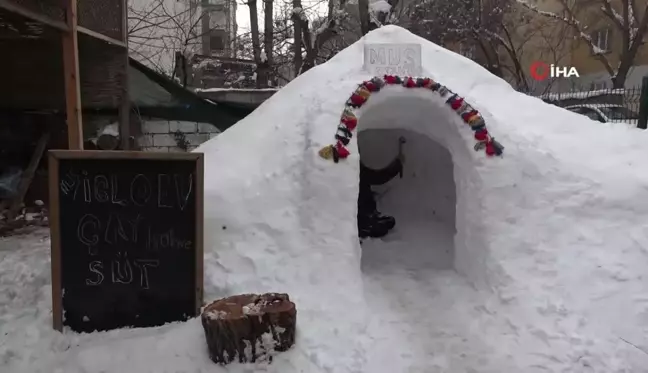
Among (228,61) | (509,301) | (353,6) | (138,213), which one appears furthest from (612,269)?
(353,6)

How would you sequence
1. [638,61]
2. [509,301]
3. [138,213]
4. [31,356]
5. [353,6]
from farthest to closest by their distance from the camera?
[638,61] < [353,6] < [509,301] < [138,213] < [31,356]

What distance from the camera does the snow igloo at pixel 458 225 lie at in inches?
151

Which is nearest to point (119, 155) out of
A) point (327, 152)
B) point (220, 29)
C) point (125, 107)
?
point (327, 152)

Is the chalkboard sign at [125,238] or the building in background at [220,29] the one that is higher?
the building in background at [220,29]

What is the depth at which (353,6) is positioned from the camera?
18.7 metres

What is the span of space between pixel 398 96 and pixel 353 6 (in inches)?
575

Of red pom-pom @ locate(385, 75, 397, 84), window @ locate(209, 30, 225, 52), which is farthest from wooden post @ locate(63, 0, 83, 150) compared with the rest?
window @ locate(209, 30, 225, 52)

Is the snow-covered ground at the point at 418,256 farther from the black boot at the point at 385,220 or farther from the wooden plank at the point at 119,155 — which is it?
the wooden plank at the point at 119,155

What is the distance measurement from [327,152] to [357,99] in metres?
0.64

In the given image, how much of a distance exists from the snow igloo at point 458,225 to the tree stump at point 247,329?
0.78ft

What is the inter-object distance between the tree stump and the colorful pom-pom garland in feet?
5.55

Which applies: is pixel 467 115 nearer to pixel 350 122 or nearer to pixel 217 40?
pixel 350 122

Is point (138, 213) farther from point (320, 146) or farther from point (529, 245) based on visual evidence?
point (529, 245)

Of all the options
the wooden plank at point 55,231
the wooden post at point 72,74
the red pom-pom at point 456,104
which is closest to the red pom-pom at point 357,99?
the red pom-pom at point 456,104
